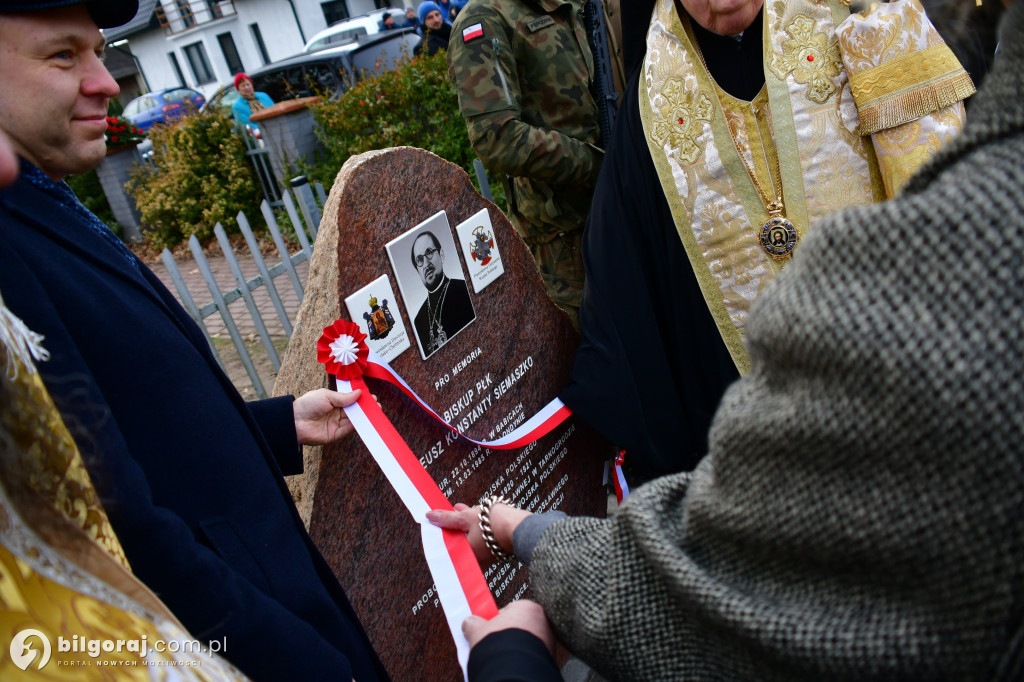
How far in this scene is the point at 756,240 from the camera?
2086 mm

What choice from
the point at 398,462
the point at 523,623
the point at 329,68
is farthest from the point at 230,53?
the point at 523,623

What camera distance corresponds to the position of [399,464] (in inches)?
70.7

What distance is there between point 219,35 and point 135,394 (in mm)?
32504

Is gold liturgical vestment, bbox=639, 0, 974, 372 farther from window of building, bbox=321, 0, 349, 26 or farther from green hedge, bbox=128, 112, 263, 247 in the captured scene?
window of building, bbox=321, 0, 349, 26

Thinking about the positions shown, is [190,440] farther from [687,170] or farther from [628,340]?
[687,170]

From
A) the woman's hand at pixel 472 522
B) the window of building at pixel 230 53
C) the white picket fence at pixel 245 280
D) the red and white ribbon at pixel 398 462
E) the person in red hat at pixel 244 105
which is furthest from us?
the window of building at pixel 230 53

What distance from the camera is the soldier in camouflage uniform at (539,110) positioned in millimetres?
2986

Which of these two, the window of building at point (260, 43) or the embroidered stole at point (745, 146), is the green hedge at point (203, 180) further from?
the window of building at point (260, 43)

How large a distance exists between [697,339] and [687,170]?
0.52 m

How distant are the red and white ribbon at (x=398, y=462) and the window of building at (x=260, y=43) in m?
30.2

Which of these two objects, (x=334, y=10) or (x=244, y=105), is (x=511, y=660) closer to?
(x=244, y=105)

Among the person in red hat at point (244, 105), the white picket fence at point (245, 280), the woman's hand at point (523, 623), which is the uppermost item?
the person in red hat at point (244, 105)
